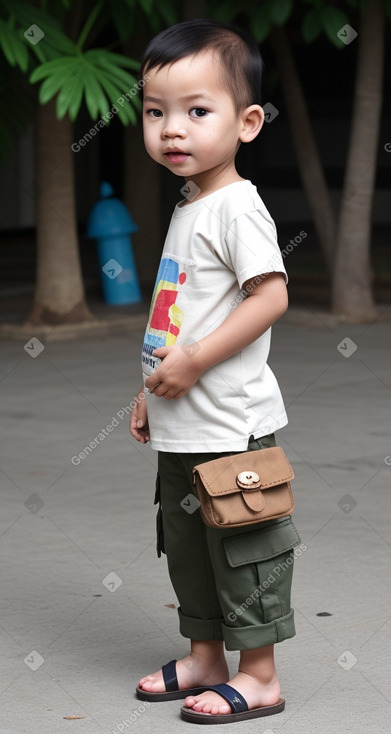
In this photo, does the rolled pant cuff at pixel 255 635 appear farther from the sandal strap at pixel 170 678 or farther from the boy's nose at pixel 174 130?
the boy's nose at pixel 174 130

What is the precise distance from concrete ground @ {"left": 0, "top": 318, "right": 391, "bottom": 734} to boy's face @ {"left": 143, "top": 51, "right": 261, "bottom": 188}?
136 cm

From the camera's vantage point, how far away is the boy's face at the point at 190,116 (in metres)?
2.96

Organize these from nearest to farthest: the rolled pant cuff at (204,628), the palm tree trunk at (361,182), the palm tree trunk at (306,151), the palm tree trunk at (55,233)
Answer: the rolled pant cuff at (204,628)
the palm tree trunk at (55,233)
the palm tree trunk at (361,182)
the palm tree trunk at (306,151)

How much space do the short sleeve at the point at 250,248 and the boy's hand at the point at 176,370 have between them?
0.21 metres

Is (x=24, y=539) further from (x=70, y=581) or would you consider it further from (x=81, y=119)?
(x=81, y=119)

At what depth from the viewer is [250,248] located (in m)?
2.98

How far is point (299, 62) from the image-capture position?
763 inches

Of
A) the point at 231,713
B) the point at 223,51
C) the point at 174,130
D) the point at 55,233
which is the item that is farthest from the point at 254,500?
the point at 55,233

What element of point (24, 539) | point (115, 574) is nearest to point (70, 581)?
point (115, 574)

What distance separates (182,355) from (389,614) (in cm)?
130

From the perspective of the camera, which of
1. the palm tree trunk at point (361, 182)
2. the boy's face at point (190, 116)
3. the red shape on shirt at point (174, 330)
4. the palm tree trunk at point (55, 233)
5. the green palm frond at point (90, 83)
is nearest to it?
the boy's face at point (190, 116)

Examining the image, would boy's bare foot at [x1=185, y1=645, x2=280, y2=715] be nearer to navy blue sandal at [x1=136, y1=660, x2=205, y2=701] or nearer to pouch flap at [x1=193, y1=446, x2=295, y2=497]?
navy blue sandal at [x1=136, y1=660, x2=205, y2=701]

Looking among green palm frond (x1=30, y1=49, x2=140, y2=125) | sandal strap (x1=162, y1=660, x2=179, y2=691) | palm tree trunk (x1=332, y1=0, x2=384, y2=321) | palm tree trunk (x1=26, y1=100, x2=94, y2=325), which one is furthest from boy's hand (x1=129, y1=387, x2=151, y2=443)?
palm tree trunk (x1=332, y1=0, x2=384, y2=321)

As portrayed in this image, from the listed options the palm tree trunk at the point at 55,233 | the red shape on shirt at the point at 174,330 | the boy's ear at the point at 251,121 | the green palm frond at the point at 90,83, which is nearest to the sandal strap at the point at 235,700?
the red shape on shirt at the point at 174,330
